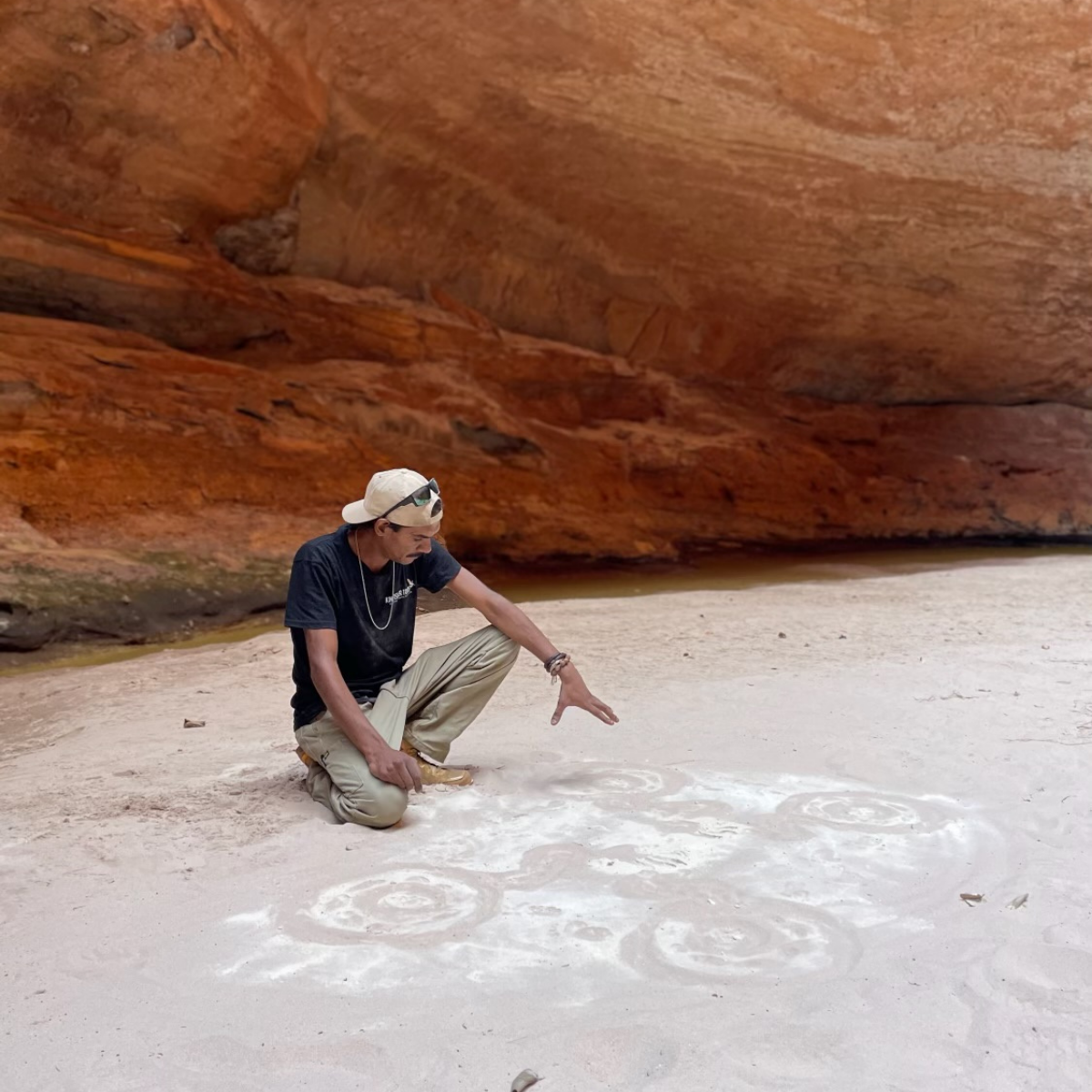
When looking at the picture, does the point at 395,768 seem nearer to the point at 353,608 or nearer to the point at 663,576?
the point at 353,608

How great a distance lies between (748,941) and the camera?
2119mm

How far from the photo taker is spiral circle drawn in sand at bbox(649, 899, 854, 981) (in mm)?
2006

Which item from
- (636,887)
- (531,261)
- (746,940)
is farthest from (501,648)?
(531,261)

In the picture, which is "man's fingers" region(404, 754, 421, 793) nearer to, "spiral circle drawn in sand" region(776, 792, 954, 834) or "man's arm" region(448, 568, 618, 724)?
"man's arm" region(448, 568, 618, 724)

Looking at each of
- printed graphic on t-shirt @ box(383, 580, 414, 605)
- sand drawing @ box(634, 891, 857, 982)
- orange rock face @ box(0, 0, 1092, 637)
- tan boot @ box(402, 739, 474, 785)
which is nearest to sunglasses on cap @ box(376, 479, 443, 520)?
printed graphic on t-shirt @ box(383, 580, 414, 605)

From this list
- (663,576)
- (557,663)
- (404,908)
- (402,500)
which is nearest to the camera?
(404,908)

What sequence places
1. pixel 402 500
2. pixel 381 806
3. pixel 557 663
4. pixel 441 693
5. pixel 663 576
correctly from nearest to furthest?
1. pixel 381 806
2. pixel 402 500
3. pixel 557 663
4. pixel 441 693
5. pixel 663 576

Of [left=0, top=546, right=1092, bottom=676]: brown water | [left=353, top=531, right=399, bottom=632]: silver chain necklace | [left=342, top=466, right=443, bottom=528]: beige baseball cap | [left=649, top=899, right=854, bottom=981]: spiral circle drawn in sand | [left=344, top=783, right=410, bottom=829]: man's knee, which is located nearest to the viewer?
[left=649, top=899, right=854, bottom=981]: spiral circle drawn in sand

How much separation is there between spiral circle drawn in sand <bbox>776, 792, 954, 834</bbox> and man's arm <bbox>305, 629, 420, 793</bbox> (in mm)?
945

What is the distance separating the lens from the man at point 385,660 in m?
2.83

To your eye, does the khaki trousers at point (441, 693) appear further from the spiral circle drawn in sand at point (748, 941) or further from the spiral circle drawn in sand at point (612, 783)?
the spiral circle drawn in sand at point (748, 941)

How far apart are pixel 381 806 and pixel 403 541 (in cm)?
67

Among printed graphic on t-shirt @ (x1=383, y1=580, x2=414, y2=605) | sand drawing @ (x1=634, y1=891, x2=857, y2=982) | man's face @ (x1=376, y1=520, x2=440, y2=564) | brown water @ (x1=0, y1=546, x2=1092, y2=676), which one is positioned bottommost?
brown water @ (x1=0, y1=546, x2=1092, y2=676)

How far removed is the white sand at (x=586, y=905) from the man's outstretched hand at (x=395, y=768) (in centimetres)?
13
